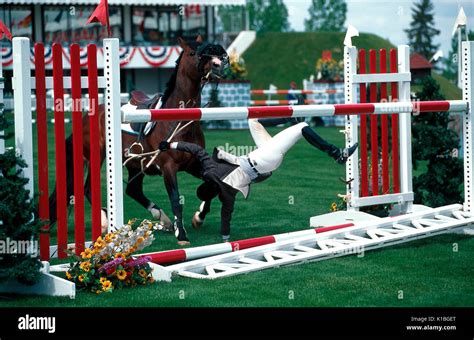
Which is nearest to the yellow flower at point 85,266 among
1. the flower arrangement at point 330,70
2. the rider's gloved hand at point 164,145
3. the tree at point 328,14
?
the rider's gloved hand at point 164,145

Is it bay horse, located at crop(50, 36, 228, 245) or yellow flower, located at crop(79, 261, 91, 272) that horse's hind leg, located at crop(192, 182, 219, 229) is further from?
yellow flower, located at crop(79, 261, 91, 272)

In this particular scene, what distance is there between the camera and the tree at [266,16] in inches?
3900

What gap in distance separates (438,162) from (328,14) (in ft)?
302

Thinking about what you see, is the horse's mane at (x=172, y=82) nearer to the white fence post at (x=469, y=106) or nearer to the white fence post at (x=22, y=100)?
the white fence post at (x=469, y=106)

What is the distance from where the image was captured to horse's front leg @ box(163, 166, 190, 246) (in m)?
9.92

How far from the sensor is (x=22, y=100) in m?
7.37

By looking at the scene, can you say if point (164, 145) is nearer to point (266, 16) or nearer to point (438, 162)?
point (438, 162)

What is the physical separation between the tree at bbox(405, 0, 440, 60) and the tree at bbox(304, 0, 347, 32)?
15.6 m

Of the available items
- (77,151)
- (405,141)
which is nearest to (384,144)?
(405,141)

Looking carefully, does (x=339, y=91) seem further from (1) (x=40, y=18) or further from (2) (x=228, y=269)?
(2) (x=228, y=269)

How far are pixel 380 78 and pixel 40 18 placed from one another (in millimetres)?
43504

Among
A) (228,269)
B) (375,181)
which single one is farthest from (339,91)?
(228,269)

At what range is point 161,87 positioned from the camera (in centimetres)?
5475

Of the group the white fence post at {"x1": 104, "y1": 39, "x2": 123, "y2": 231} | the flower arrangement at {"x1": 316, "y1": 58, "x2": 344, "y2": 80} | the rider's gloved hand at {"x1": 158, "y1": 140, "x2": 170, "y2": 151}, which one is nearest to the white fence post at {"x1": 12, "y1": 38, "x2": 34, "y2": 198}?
the white fence post at {"x1": 104, "y1": 39, "x2": 123, "y2": 231}
